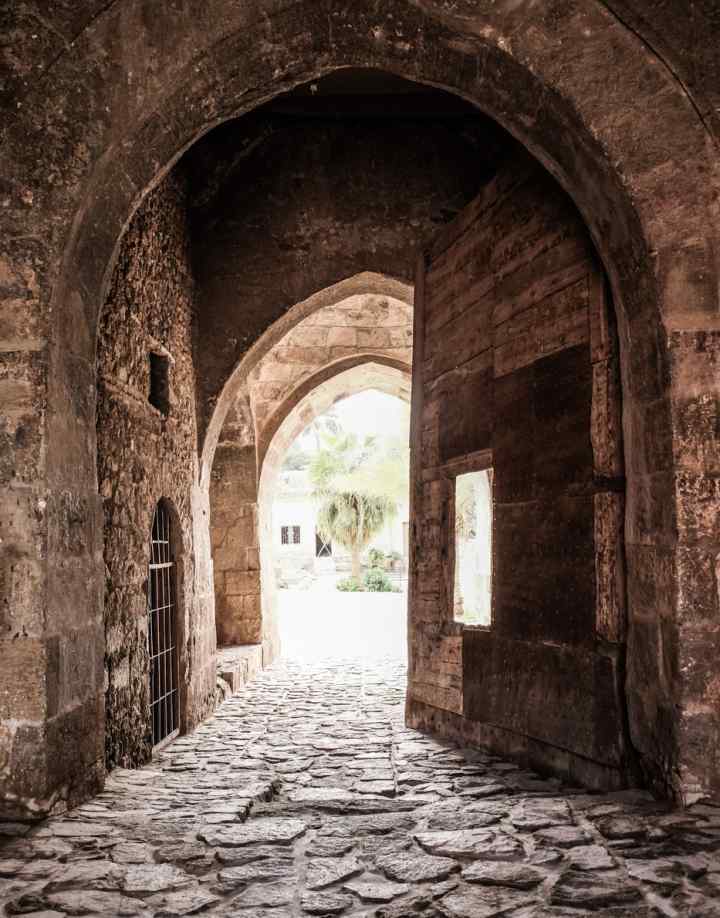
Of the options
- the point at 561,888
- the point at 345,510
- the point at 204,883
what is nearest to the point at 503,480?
the point at 561,888

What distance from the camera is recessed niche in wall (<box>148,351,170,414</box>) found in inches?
221

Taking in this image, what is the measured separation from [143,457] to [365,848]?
2984 millimetres

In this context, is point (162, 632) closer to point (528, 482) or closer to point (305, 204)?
point (528, 482)

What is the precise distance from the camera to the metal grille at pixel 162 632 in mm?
5504

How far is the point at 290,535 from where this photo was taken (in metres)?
32.6

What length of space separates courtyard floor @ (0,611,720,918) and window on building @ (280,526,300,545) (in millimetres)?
28087

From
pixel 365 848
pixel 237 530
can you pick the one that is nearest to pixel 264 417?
pixel 237 530

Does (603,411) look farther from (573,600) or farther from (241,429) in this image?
(241,429)

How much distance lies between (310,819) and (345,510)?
21.6m

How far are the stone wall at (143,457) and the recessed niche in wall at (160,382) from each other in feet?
0.20

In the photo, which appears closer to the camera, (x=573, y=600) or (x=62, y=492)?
(x=62, y=492)

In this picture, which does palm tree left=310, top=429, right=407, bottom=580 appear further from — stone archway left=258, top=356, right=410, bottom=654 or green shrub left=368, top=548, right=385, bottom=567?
stone archway left=258, top=356, right=410, bottom=654

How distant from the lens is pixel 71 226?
325 cm

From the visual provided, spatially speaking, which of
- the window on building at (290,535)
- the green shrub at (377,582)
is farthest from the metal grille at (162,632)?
the window on building at (290,535)
